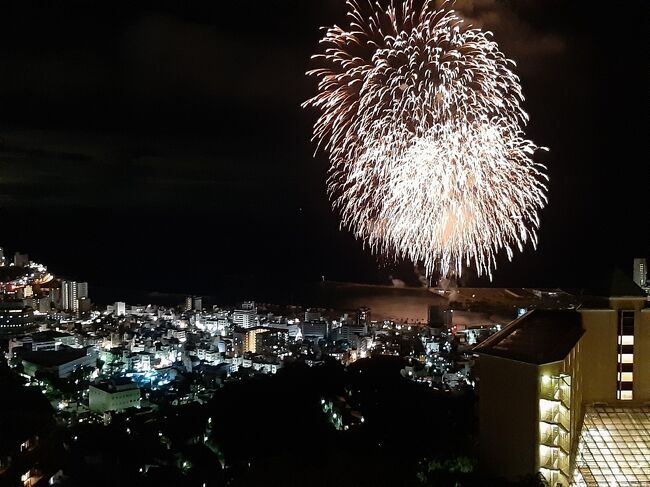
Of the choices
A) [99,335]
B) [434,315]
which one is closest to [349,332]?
[434,315]

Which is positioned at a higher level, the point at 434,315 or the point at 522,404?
the point at 522,404

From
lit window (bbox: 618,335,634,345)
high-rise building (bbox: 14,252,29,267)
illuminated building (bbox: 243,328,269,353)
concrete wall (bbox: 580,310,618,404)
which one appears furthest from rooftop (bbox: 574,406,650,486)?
high-rise building (bbox: 14,252,29,267)

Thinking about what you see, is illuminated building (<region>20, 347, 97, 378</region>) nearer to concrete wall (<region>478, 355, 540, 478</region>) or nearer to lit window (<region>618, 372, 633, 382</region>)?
concrete wall (<region>478, 355, 540, 478</region>)

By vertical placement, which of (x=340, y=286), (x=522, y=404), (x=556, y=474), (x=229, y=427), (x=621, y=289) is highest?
(x=621, y=289)

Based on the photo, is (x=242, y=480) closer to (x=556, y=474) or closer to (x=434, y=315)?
(x=556, y=474)

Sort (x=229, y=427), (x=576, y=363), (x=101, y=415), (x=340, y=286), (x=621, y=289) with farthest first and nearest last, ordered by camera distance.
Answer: (x=340, y=286) → (x=101, y=415) → (x=229, y=427) → (x=621, y=289) → (x=576, y=363)

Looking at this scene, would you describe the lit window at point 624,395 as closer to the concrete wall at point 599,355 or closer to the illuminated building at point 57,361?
the concrete wall at point 599,355

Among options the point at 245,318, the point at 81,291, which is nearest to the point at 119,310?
the point at 81,291

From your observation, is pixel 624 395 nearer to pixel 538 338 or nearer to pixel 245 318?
pixel 538 338
